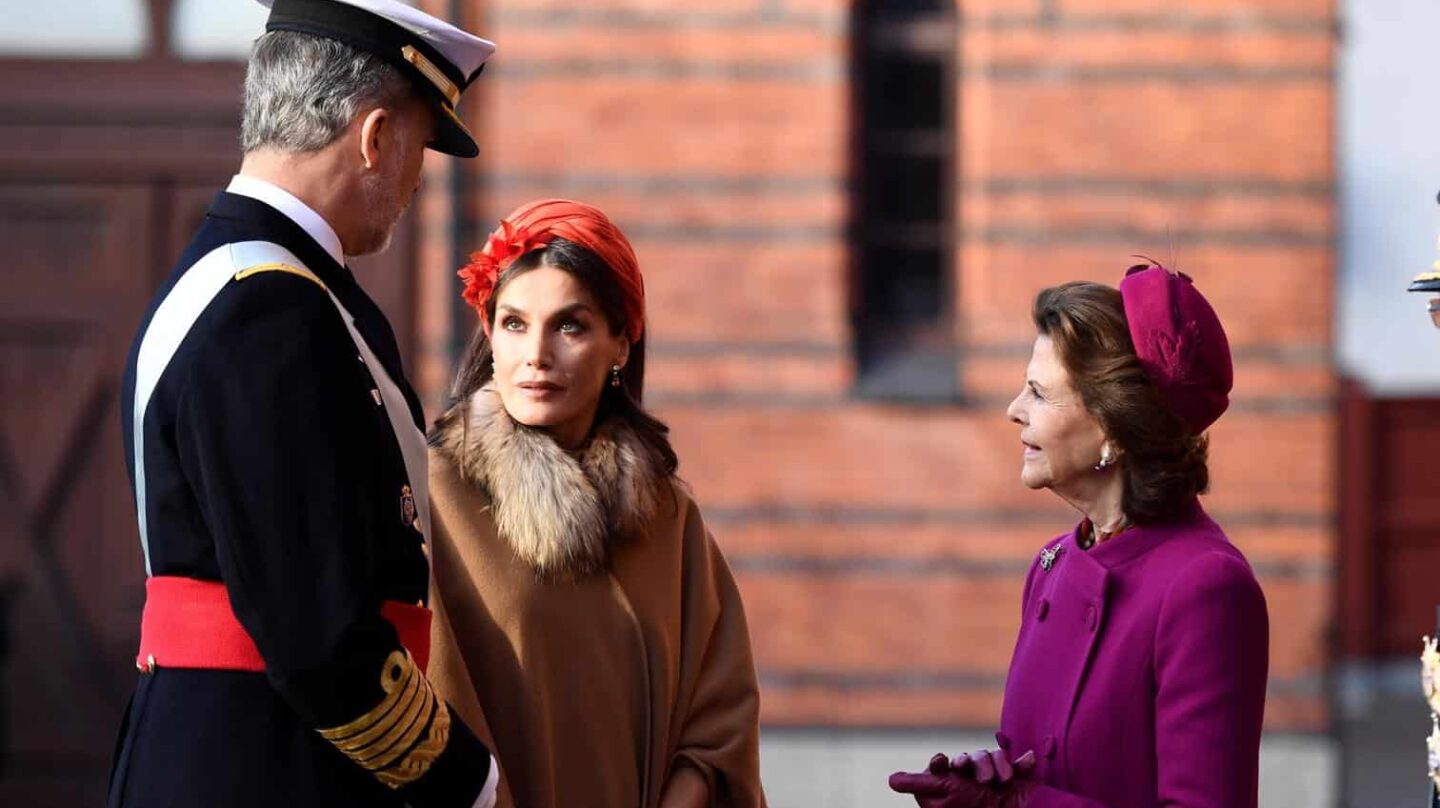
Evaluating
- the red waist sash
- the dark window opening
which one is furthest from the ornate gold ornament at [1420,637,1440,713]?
the dark window opening

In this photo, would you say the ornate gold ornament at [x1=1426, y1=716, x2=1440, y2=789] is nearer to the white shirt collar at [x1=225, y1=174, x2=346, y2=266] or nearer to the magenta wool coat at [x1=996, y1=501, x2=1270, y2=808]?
the magenta wool coat at [x1=996, y1=501, x2=1270, y2=808]

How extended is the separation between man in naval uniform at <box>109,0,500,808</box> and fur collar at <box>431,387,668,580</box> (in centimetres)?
33

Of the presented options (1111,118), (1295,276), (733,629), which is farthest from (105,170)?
(733,629)

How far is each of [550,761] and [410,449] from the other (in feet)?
1.97

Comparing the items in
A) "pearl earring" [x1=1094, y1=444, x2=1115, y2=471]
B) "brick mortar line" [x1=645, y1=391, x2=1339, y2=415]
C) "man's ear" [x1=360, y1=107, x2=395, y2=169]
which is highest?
"man's ear" [x1=360, y1=107, x2=395, y2=169]

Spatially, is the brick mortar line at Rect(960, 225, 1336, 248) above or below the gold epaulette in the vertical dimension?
below

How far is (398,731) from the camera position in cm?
220

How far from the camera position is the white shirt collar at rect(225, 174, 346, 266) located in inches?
90.4

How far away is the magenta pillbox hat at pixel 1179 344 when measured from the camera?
241 cm

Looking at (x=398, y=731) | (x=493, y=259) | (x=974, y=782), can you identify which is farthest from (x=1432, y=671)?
(x=493, y=259)

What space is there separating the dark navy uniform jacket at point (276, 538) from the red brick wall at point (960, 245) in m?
4.49

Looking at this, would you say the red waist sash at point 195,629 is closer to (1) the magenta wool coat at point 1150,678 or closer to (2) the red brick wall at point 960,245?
(1) the magenta wool coat at point 1150,678

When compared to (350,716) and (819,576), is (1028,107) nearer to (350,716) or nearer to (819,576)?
(819,576)

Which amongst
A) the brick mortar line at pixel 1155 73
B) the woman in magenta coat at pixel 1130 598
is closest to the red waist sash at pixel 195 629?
the woman in magenta coat at pixel 1130 598
